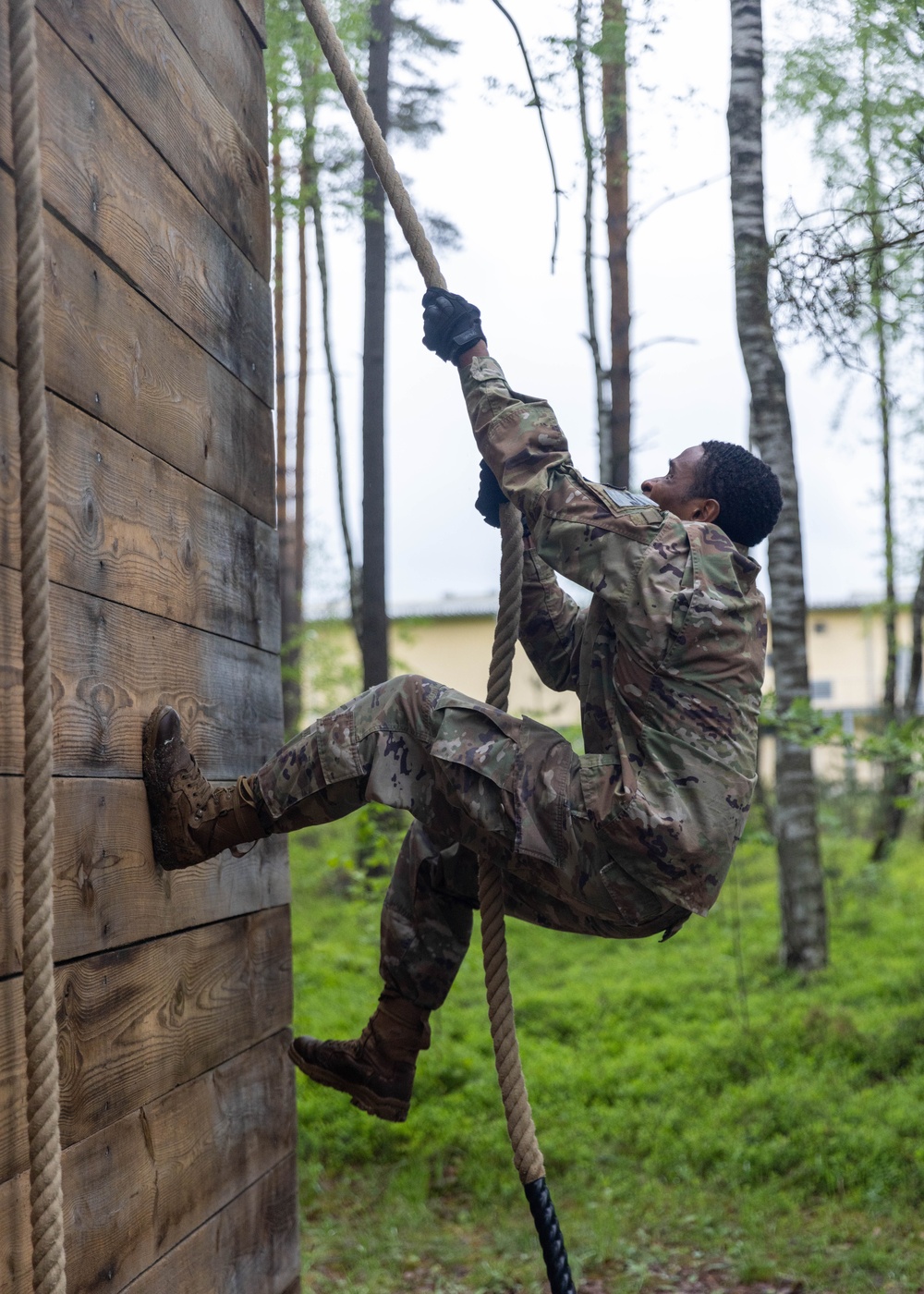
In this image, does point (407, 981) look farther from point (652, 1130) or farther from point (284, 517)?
point (284, 517)

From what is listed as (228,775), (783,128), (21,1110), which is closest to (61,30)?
A: (228,775)

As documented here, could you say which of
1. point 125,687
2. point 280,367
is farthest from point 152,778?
point 280,367

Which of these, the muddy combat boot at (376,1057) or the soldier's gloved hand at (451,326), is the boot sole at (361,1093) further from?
the soldier's gloved hand at (451,326)

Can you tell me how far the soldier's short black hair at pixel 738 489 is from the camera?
293 centimetres

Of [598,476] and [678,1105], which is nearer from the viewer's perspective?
[678,1105]

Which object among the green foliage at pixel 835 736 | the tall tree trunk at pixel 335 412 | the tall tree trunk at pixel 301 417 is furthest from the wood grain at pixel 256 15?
the tall tree trunk at pixel 301 417

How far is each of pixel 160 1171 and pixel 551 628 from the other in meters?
1.61

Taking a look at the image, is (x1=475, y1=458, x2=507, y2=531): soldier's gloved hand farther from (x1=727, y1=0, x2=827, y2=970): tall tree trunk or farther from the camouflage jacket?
(x1=727, y1=0, x2=827, y2=970): tall tree trunk

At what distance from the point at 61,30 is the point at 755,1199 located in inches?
203

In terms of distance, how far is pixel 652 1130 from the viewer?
579cm

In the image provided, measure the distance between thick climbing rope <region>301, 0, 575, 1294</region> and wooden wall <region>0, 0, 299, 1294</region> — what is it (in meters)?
0.33

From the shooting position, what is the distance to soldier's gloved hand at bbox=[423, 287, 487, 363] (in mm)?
2771

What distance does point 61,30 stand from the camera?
77.1 inches

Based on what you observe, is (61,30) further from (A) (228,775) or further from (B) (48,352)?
(A) (228,775)
